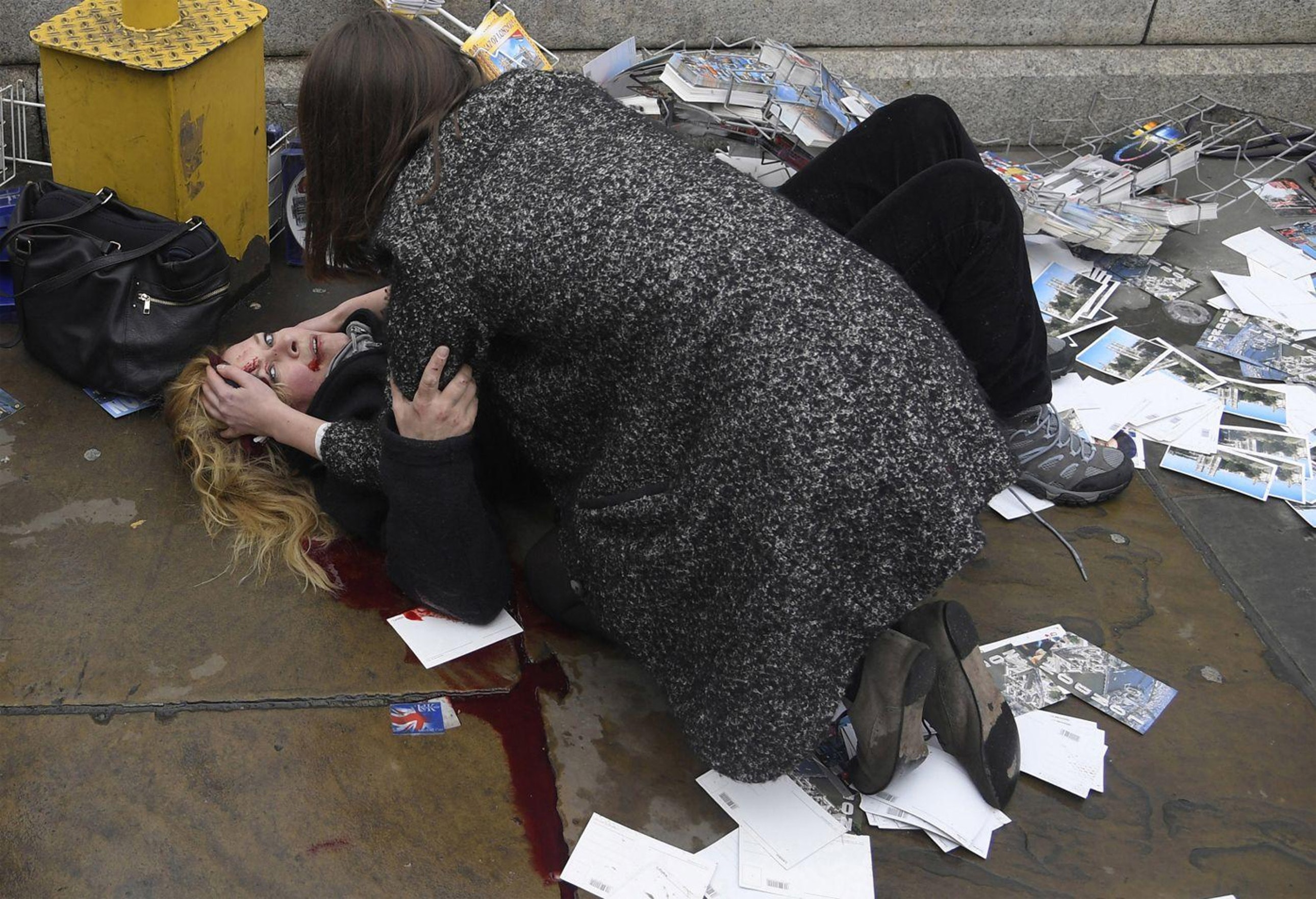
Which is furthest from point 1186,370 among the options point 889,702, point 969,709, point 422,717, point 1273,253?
point 422,717

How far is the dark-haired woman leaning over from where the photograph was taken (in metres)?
1.69

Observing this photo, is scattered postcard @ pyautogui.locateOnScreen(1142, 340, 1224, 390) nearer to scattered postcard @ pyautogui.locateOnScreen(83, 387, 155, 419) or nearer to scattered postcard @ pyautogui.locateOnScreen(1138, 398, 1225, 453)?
scattered postcard @ pyautogui.locateOnScreen(1138, 398, 1225, 453)

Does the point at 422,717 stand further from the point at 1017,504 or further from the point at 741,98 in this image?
the point at 741,98

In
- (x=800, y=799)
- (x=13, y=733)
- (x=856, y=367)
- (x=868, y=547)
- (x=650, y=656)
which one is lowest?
(x=13, y=733)

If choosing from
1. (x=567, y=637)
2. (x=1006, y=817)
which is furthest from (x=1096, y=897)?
(x=567, y=637)

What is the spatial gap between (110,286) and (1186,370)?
9.63ft

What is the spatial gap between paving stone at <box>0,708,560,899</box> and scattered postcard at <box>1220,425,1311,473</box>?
7.10ft

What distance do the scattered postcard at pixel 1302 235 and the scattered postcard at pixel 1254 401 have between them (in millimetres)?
972

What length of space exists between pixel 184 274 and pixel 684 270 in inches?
63.8

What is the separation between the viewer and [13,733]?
2.08m

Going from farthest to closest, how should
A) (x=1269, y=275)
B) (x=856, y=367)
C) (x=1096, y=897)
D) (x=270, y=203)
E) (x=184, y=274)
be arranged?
(x=1269, y=275) → (x=270, y=203) → (x=184, y=274) → (x=1096, y=897) → (x=856, y=367)

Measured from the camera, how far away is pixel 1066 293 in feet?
11.9

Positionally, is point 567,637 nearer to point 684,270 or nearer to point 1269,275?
point 684,270

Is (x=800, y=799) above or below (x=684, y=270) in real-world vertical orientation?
below
